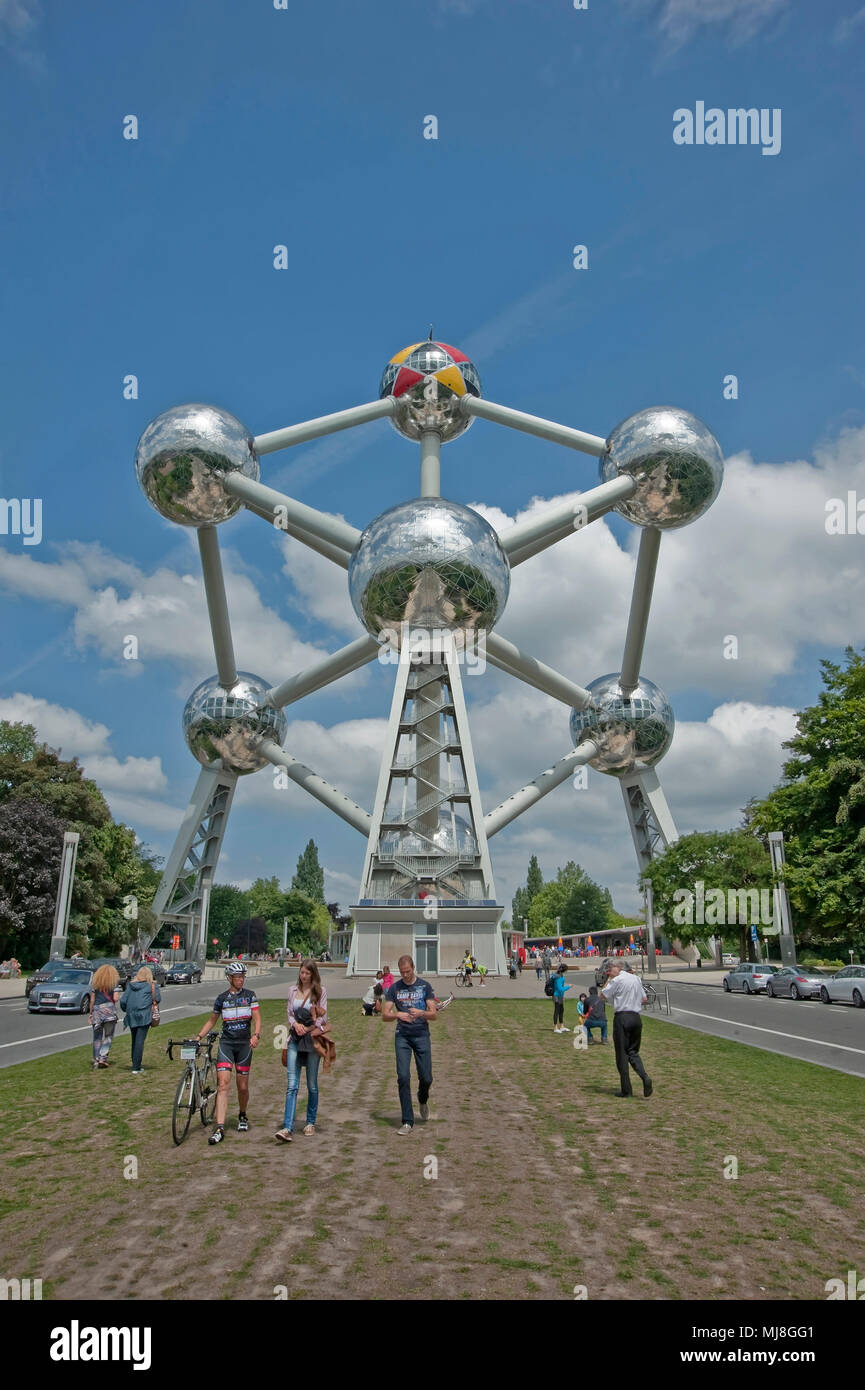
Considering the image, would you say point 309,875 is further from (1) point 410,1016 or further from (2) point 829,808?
(1) point 410,1016

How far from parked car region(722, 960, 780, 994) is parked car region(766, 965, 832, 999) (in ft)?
1.18

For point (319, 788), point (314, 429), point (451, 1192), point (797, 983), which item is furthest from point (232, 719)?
point (451, 1192)

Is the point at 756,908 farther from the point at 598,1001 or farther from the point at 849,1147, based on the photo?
the point at 849,1147

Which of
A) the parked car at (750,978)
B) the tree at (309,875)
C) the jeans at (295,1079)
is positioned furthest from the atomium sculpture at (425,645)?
the tree at (309,875)

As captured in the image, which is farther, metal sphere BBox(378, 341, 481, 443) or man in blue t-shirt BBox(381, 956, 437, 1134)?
metal sphere BBox(378, 341, 481, 443)

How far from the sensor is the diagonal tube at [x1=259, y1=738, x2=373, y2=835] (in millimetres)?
37656

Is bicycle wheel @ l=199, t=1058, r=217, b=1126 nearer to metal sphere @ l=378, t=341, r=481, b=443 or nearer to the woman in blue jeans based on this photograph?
the woman in blue jeans

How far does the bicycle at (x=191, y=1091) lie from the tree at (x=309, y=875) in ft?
335

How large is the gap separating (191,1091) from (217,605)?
89.3ft

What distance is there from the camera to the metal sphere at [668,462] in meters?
29.0

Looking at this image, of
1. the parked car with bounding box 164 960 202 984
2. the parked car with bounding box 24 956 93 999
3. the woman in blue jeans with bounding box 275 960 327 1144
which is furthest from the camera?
the parked car with bounding box 164 960 202 984

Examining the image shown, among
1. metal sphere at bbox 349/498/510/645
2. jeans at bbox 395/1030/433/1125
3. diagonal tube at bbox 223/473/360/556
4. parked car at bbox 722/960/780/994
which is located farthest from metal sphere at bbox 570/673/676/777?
jeans at bbox 395/1030/433/1125

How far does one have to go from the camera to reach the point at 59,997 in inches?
804
